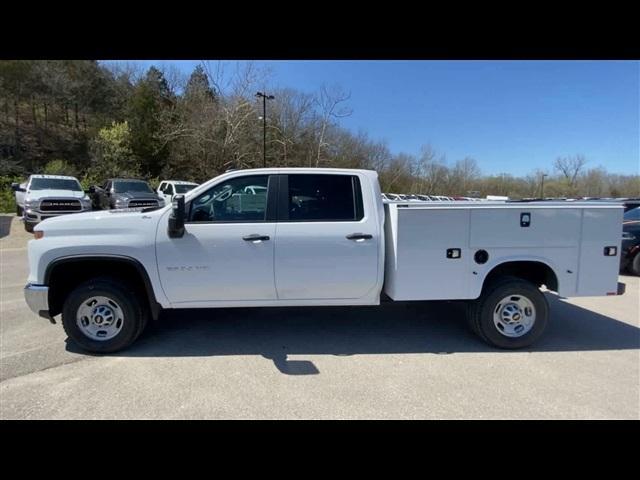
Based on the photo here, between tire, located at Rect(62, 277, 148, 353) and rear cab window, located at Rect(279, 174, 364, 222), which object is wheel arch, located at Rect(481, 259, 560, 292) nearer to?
rear cab window, located at Rect(279, 174, 364, 222)

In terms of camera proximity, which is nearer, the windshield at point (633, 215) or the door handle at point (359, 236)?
the door handle at point (359, 236)

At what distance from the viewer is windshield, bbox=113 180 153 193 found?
14930 millimetres

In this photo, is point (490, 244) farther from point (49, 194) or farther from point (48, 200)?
point (49, 194)

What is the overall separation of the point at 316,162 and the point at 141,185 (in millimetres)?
24289

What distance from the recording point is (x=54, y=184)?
508 inches

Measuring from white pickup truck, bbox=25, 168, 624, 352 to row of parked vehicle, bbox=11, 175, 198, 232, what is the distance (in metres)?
5.78

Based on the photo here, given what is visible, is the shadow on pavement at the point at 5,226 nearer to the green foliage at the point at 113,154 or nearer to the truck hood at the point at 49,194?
the truck hood at the point at 49,194

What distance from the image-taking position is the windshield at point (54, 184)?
41.1ft

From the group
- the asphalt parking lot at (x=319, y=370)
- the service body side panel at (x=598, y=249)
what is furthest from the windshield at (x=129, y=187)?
the service body side panel at (x=598, y=249)

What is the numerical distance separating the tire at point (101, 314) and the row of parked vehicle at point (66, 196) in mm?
5800

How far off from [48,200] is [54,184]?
1663mm
